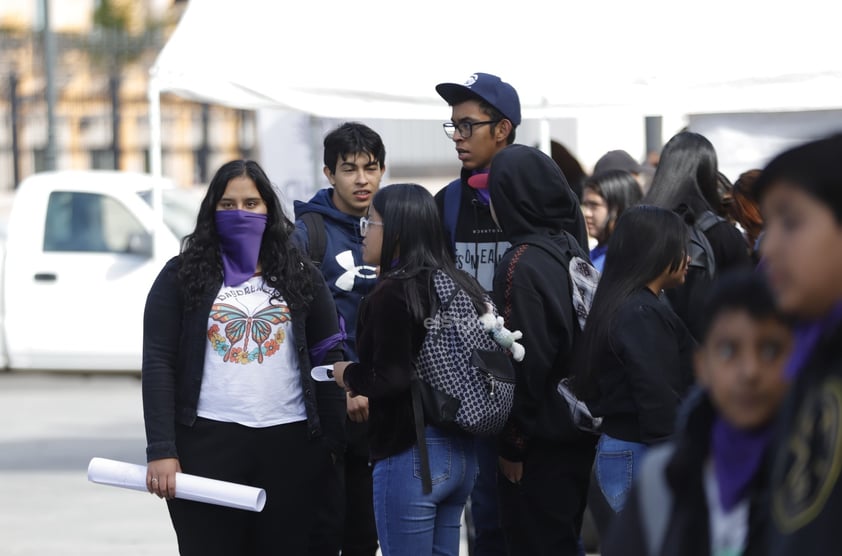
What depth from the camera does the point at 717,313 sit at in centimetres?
180

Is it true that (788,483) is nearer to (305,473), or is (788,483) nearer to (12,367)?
(305,473)

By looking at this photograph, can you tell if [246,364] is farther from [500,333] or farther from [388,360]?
[500,333]

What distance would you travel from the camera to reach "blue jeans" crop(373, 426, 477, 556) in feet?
13.3

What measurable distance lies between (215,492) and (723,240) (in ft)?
7.21

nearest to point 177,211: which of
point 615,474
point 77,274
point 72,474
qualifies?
point 77,274

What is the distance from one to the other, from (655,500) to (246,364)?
7.75 feet

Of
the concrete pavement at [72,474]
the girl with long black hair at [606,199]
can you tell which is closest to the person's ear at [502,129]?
the girl with long black hair at [606,199]

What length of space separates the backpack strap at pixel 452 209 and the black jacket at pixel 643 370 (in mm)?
975

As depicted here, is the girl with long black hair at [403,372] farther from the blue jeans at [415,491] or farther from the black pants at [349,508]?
the black pants at [349,508]

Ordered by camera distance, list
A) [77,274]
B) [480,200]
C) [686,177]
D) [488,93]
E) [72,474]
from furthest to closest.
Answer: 1. [77,274]
2. [72,474]
3. [686,177]
4. [488,93]
5. [480,200]

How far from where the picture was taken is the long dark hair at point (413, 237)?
4.08 meters

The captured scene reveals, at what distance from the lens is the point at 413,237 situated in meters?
4.10

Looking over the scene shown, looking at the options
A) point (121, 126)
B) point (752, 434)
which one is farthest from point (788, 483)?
point (121, 126)

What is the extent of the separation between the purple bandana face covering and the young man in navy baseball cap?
0.85 meters
